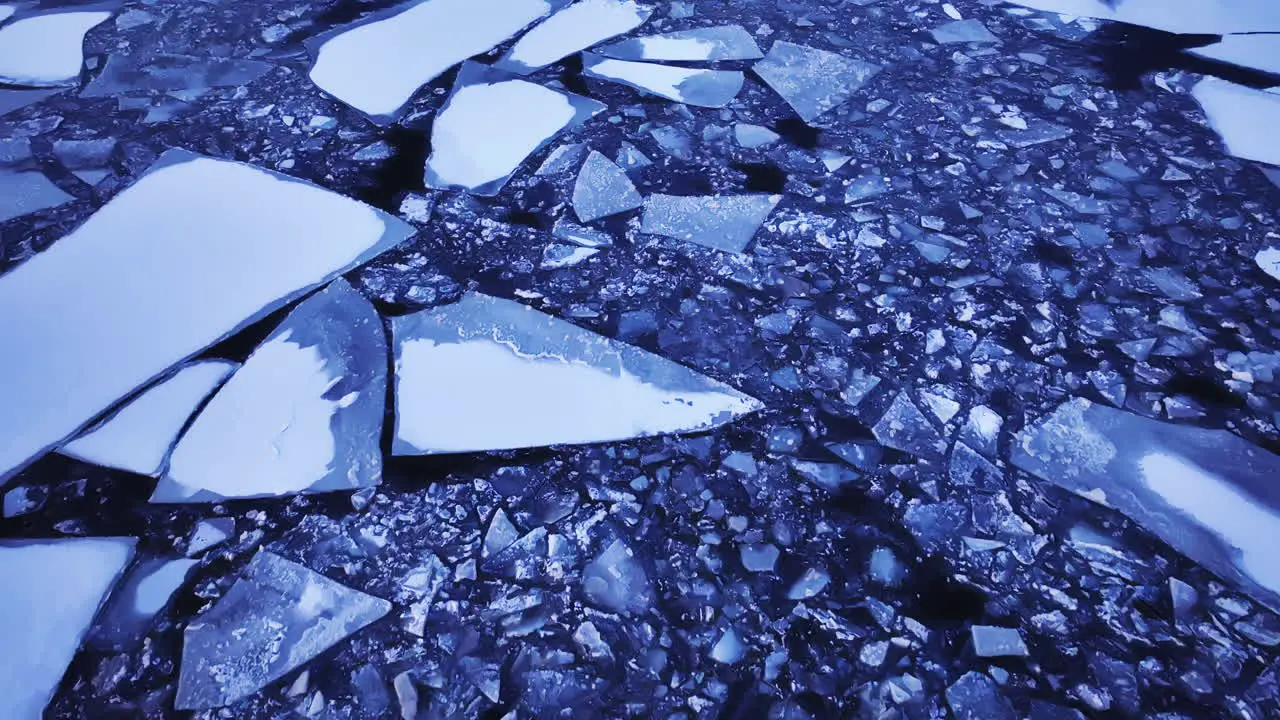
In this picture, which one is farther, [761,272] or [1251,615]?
[761,272]

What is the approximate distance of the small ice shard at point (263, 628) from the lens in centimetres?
66

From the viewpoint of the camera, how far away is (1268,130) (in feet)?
4.15

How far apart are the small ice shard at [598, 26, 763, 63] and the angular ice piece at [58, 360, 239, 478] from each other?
3.11ft

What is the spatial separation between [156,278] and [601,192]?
2.05ft

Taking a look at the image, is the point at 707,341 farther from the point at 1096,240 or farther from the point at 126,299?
the point at 126,299

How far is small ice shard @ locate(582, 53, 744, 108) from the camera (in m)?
1.34

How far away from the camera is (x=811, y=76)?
1.39 meters

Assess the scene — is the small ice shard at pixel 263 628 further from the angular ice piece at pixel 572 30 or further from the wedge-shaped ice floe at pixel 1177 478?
the angular ice piece at pixel 572 30

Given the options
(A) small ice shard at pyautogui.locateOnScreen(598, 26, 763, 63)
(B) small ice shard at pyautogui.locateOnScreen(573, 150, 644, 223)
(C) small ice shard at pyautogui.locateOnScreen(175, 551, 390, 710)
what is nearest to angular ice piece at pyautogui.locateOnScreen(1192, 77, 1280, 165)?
(A) small ice shard at pyautogui.locateOnScreen(598, 26, 763, 63)

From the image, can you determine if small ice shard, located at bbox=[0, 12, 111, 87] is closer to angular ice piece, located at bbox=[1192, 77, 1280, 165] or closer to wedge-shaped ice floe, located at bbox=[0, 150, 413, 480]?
wedge-shaped ice floe, located at bbox=[0, 150, 413, 480]

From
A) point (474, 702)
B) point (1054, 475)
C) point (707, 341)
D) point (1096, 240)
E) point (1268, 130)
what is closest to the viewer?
point (474, 702)

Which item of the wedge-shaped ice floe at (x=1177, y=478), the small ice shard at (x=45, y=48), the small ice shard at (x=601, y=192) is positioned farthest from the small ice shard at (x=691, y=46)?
the small ice shard at (x=45, y=48)

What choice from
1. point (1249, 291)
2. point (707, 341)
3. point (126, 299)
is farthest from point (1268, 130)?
point (126, 299)

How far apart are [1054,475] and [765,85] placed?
88 cm
